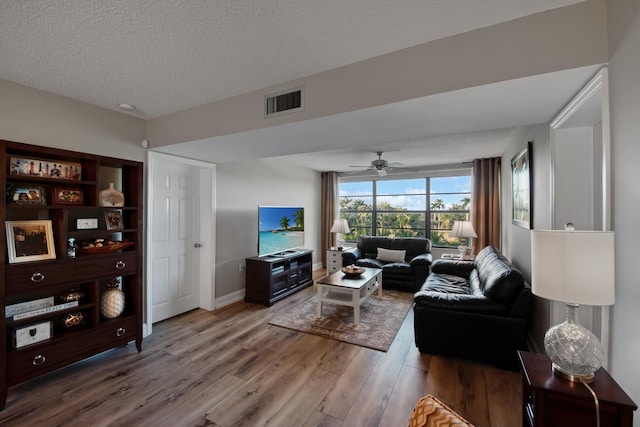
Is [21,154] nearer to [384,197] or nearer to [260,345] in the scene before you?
[260,345]

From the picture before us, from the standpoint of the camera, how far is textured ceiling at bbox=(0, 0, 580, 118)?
4.53 ft

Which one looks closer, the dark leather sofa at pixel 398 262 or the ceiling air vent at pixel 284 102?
the ceiling air vent at pixel 284 102

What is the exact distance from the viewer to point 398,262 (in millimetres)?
5359

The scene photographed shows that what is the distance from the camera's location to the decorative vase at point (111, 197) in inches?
101

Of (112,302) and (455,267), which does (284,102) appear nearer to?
(112,302)

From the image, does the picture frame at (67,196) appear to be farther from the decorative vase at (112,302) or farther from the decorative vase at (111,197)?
the decorative vase at (112,302)

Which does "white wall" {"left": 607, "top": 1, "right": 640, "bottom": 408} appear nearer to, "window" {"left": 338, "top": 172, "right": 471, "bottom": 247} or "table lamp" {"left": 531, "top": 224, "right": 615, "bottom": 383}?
"table lamp" {"left": 531, "top": 224, "right": 615, "bottom": 383}

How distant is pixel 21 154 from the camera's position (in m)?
2.23

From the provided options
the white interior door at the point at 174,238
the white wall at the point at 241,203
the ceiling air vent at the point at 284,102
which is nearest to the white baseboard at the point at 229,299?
the white wall at the point at 241,203

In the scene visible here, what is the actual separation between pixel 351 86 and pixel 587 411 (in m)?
2.05

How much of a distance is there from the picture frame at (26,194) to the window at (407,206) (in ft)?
18.6

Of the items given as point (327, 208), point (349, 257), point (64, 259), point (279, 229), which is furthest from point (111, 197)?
point (327, 208)

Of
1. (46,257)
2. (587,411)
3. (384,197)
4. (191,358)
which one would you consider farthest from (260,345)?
(384,197)

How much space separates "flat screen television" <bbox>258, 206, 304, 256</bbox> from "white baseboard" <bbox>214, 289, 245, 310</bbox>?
27.5 inches
